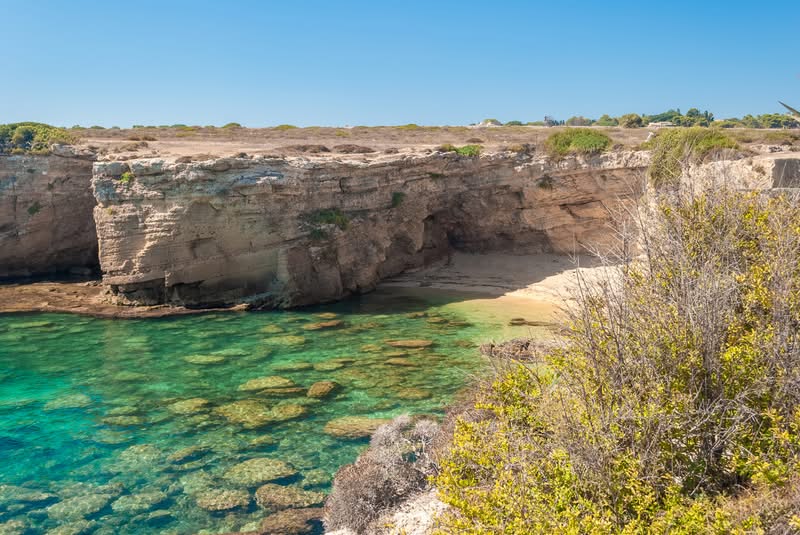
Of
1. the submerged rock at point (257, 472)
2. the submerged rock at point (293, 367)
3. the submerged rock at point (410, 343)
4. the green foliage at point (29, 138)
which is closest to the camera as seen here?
the submerged rock at point (257, 472)

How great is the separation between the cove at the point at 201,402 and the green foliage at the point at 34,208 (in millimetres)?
8176

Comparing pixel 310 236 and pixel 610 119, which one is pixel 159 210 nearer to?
pixel 310 236

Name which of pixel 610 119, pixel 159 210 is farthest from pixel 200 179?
pixel 610 119

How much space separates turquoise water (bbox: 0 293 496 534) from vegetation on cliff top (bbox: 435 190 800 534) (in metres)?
4.77

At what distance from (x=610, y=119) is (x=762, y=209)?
2412 inches

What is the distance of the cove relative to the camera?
1034 centimetres

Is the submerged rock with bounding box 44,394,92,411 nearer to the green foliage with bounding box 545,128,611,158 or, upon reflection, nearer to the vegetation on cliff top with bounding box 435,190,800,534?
the vegetation on cliff top with bounding box 435,190,800,534

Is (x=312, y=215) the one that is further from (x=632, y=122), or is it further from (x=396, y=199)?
(x=632, y=122)

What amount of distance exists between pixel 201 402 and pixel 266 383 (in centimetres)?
188

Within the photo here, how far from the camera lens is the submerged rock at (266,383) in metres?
16.2

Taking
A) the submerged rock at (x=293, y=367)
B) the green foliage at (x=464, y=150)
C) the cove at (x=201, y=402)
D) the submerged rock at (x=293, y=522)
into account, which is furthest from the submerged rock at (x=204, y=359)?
the green foliage at (x=464, y=150)

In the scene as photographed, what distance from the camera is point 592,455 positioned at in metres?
6.16

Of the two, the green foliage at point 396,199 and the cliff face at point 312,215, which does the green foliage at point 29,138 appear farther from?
the green foliage at point 396,199

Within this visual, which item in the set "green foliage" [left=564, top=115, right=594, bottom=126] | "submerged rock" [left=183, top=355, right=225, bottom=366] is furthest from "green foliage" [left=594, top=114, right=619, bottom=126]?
"submerged rock" [left=183, top=355, right=225, bottom=366]
